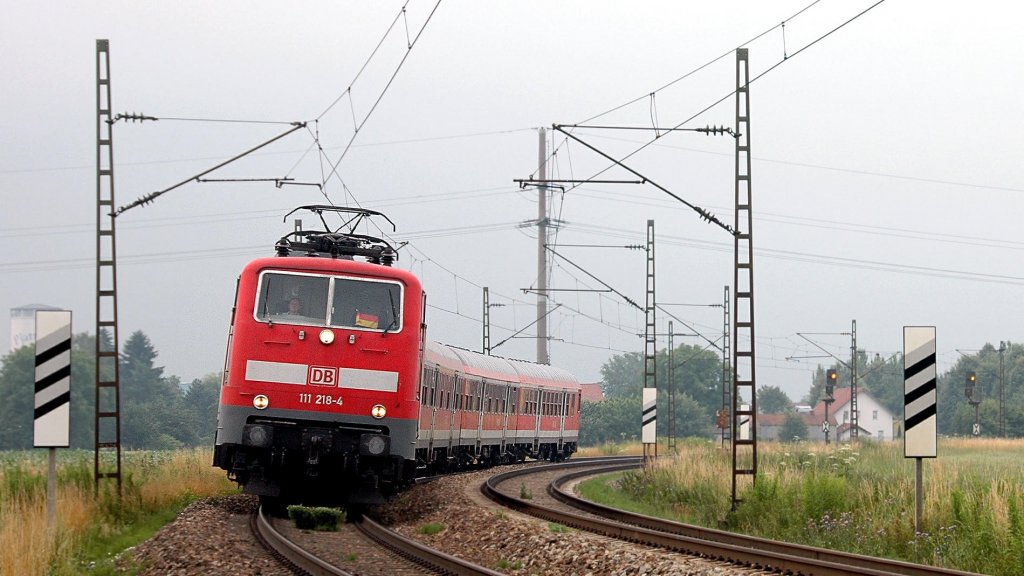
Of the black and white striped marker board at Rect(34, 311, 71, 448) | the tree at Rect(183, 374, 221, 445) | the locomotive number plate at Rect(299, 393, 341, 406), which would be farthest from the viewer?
the tree at Rect(183, 374, 221, 445)

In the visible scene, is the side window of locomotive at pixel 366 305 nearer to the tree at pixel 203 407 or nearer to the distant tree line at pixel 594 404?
the distant tree line at pixel 594 404

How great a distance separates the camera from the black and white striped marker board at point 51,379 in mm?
13672

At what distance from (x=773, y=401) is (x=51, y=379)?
18456cm

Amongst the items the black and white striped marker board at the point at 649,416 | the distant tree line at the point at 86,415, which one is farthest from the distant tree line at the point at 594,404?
the black and white striped marker board at the point at 649,416

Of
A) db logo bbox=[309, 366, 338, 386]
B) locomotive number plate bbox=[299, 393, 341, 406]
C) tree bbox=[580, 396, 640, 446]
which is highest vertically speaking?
db logo bbox=[309, 366, 338, 386]

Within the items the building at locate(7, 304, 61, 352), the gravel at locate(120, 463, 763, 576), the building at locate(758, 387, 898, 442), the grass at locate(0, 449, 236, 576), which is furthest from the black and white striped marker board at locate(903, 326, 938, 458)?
the building at locate(7, 304, 61, 352)

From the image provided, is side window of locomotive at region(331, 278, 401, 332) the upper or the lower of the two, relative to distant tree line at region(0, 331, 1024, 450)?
upper

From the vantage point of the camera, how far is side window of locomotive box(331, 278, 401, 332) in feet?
56.0

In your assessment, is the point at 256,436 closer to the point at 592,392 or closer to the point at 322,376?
the point at 322,376

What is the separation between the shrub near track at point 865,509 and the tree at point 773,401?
167827 mm

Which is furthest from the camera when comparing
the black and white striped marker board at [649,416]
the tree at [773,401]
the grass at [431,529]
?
the tree at [773,401]

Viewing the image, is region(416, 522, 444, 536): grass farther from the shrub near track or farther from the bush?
the shrub near track

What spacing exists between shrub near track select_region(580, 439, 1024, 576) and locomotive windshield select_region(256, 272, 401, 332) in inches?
243

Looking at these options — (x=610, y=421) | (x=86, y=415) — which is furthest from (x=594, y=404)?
(x=86, y=415)
